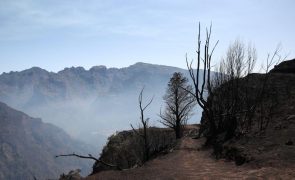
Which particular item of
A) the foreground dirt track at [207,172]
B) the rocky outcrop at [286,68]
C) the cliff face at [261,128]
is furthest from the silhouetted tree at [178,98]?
the foreground dirt track at [207,172]

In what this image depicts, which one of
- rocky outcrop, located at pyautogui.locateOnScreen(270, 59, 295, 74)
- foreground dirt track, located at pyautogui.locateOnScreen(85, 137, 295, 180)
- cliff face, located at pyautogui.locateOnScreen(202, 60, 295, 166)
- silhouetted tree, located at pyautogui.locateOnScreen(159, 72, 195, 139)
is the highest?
rocky outcrop, located at pyautogui.locateOnScreen(270, 59, 295, 74)

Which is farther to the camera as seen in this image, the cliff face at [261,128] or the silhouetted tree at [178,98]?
the silhouetted tree at [178,98]

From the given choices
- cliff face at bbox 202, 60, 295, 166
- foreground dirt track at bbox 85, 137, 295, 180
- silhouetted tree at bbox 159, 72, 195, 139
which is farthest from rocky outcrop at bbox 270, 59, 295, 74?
foreground dirt track at bbox 85, 137, 295, 180

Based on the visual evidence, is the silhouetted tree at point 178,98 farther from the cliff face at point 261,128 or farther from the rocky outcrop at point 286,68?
the cliff face at point 261,128

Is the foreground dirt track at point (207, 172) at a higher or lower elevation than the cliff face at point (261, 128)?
lower

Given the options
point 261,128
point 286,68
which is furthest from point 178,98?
point 261,128

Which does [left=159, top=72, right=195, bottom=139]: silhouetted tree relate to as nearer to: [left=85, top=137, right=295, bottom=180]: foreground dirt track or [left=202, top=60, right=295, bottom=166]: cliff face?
[left=202, top=60, right=295, bottom=166]: cliff face

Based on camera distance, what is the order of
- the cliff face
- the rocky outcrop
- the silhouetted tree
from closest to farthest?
the cliff face < the rocky outcrop < the silhouetted tree

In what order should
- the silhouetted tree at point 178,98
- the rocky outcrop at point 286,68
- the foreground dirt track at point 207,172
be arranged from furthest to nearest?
the silhouetted tree at point 178,98, the rocky outcrop at point 286,68, the foreground dirt track at point 207,172

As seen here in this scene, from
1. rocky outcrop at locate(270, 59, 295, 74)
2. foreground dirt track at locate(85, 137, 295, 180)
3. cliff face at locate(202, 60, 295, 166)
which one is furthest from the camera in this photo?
rocky outcrop at locate(270, 59, 295, 74)

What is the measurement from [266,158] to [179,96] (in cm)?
3958

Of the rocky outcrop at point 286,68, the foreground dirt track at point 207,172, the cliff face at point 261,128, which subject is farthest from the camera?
the rocky outcrop at point 286,68

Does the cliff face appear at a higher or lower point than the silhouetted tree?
lower

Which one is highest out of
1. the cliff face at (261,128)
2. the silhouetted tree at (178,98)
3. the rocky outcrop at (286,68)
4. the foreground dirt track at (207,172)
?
the rocky outcrop at (286,68)
